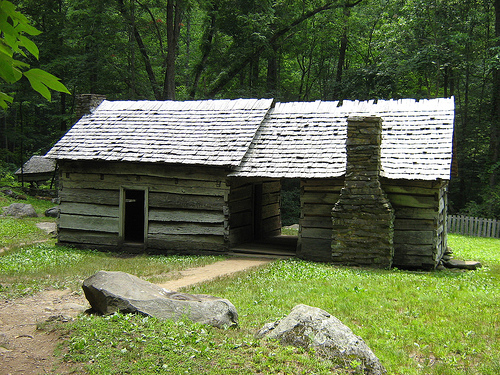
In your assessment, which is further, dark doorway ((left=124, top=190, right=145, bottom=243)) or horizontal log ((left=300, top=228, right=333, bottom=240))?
dark doorway ((left=124, top=190, right=145, bottom=243))

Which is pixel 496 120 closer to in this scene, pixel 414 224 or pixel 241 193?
pixel 414 224

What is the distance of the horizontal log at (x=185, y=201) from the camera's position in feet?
45.9

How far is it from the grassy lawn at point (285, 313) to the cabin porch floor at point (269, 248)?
5.57 feet

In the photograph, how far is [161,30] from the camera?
32.7 meters

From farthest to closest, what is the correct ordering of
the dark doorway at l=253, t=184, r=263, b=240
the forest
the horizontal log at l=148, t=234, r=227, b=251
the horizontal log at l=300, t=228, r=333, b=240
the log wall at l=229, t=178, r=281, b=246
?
the forest
the dark doorway at l=253, t=184, r=263, b=240
the log wall at l=229, t=178, r=281, b=246
the horizontal log at l=148, t=234, r=227, b=251
the horizontal log at l=300, t=228, r=333, b=240

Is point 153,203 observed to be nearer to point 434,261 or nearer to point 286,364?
point 434,261

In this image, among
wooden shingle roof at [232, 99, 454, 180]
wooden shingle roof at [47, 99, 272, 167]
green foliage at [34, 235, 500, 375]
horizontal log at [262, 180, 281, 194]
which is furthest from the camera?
horizontal log at [262, 180, 281, 194]

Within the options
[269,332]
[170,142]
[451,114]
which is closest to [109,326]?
[269,332]

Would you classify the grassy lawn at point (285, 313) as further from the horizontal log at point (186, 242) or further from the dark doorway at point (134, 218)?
the dark doorway at point (134, 218)

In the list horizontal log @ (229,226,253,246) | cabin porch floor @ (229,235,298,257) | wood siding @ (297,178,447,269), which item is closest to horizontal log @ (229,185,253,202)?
horizontal log @ (229,226,253,246)

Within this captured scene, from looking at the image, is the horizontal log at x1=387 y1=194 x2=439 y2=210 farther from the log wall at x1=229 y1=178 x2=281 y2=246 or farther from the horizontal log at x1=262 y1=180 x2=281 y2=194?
the horizontal log at x1=262 y1=180 x2=281 y2=194

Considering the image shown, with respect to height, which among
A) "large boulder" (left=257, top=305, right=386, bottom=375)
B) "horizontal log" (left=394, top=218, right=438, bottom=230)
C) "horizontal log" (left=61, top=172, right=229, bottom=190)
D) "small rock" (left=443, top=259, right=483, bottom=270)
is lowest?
"small rock" (left=443, top=259, right=483, bottom=270)

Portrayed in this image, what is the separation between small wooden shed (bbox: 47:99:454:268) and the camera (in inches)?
490

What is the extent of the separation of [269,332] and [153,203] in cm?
900
